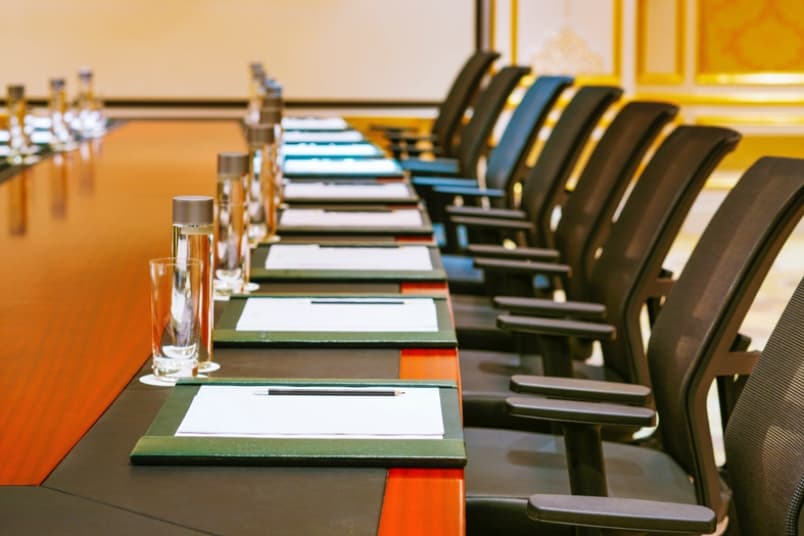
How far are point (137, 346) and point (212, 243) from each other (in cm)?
19

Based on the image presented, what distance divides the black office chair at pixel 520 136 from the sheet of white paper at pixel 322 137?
57 cm

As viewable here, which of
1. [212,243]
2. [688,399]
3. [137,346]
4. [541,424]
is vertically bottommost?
[541,424]

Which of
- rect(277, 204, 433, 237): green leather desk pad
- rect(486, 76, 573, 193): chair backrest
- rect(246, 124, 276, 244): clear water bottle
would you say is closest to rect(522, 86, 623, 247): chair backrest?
rect(486, 76, 573, 193): chair backrest

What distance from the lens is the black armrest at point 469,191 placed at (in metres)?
4.15

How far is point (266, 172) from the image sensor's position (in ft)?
9.14

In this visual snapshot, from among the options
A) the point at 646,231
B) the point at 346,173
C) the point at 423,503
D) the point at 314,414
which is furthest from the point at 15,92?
the point at 423,503

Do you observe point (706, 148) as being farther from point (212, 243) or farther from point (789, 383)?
point (212, 243)

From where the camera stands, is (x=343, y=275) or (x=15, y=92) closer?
(x=343, y=275)

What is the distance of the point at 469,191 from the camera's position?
4.21 meters

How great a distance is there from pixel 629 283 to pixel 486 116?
2673mm

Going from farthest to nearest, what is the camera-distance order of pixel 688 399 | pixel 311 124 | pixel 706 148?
pixel 311 124 → pixel 706 148 → pixel 688 399

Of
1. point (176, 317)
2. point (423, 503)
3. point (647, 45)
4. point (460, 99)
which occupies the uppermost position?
point (647, 45)

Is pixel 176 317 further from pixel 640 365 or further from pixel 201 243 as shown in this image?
pixel 640 365

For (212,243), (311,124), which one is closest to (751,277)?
(212,243)
